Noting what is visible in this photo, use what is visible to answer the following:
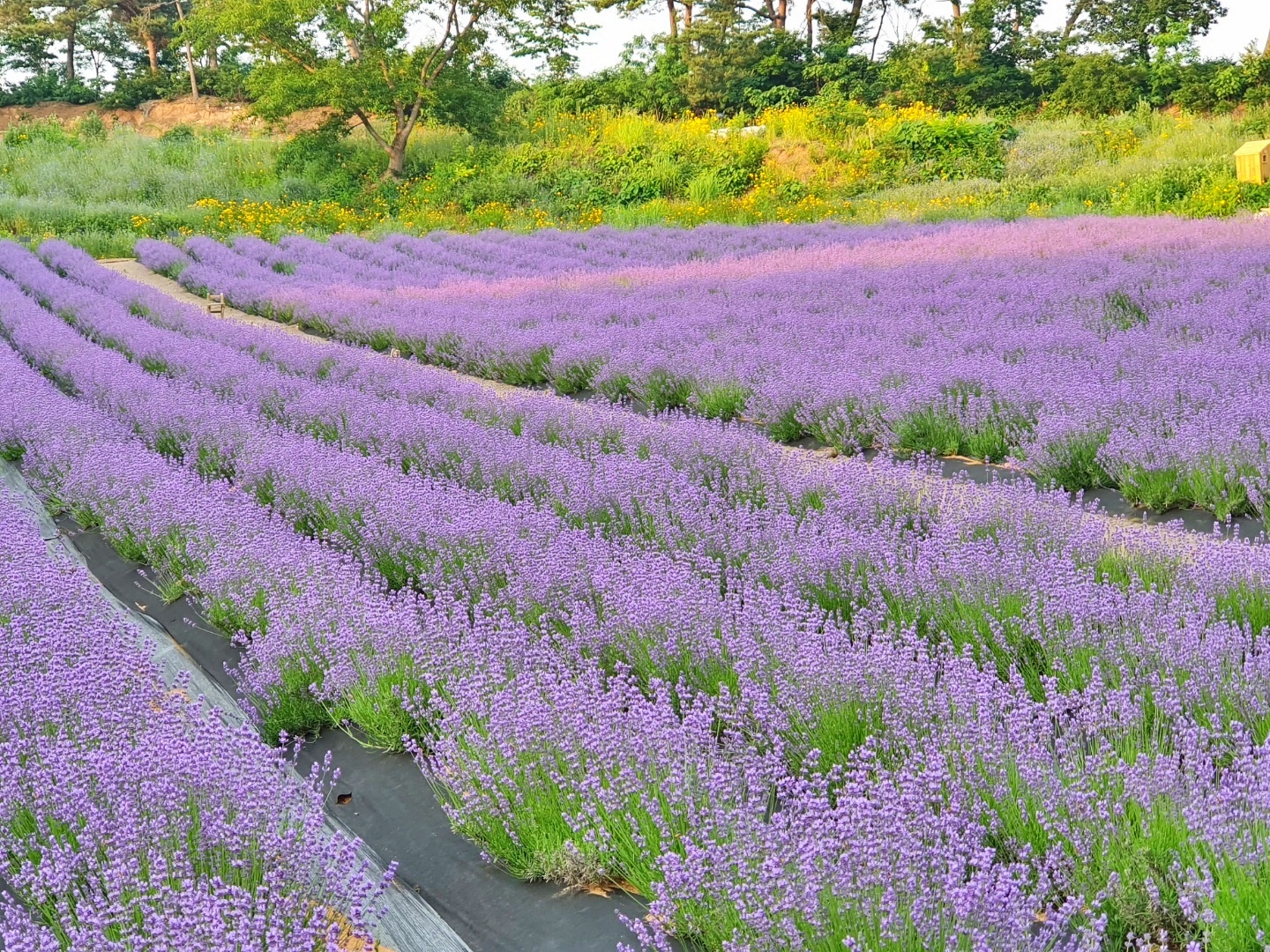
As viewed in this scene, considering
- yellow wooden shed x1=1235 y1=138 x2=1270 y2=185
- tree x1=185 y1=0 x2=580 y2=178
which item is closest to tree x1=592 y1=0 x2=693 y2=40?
tree x1=185 y1=0 x2=580 y2=178

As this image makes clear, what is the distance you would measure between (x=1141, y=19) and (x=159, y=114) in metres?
32.0

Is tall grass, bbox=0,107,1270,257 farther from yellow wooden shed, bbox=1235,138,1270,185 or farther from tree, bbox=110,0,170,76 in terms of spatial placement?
tree, bbox=110,0,170,76

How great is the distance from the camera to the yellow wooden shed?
48.0 ft

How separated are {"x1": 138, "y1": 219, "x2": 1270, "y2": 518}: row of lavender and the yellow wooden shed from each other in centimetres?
394

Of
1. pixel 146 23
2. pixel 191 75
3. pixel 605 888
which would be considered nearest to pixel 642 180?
pixel 605 888

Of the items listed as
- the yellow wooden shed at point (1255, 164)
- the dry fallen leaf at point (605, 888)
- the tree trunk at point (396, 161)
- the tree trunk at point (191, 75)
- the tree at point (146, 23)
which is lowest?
the dry fallen leaf at point (605, 888)

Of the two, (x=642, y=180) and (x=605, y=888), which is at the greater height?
(x=642, y=180)

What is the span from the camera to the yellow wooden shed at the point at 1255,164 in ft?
48.0

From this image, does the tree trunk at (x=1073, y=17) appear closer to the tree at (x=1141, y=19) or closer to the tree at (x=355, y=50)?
the tree at (x=1141, y=19)

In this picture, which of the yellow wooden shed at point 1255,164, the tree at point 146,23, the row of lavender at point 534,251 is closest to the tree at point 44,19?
the tree at point 146,23

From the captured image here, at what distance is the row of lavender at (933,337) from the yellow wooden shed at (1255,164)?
3941mm

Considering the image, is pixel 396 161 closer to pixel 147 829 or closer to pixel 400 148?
pixel 400 148

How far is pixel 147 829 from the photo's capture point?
7.30 feet

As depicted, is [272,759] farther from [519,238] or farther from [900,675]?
[519,238]
